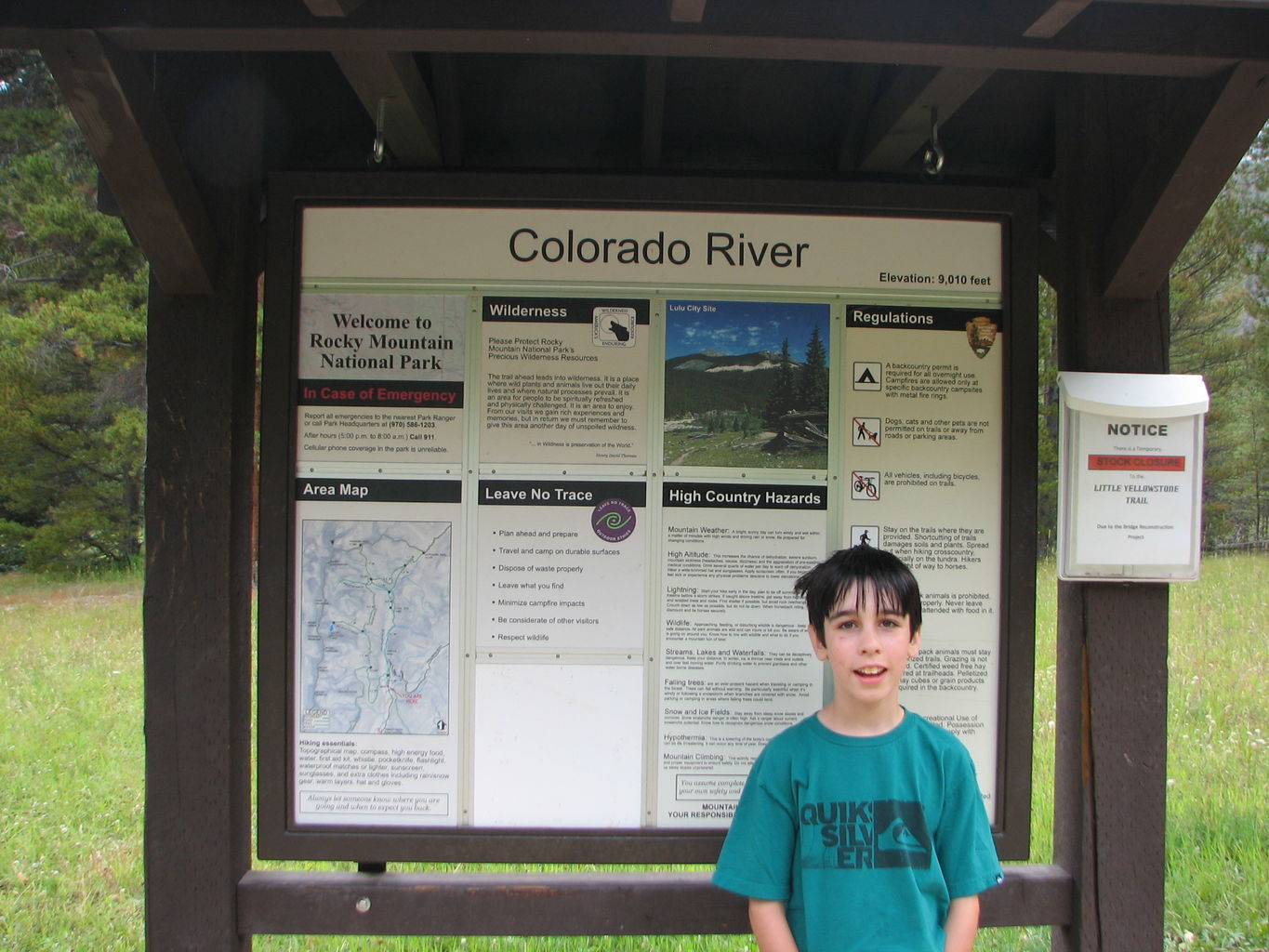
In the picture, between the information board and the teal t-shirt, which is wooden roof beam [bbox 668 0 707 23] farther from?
the teal t-shirt

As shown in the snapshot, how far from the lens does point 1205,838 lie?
4.82m

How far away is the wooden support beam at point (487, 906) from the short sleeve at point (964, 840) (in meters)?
0.57

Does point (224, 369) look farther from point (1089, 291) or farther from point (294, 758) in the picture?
point (1089, 291)

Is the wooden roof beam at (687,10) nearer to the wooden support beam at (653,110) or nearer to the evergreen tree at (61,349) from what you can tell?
Result: the wooden support beam at (653,110)

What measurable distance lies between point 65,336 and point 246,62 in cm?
1144

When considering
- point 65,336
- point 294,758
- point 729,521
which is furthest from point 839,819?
point 65,336

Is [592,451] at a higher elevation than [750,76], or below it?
below

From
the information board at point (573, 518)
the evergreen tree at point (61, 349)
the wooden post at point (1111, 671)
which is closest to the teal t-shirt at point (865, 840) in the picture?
the information board at point (573, 518)

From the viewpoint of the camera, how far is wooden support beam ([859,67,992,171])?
2270 millimetres

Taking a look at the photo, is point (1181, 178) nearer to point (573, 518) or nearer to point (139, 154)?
point (573, 518)

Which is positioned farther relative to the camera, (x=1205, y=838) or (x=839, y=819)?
(x=1205, y=838)

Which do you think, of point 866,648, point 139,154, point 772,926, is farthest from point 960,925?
point 139,154

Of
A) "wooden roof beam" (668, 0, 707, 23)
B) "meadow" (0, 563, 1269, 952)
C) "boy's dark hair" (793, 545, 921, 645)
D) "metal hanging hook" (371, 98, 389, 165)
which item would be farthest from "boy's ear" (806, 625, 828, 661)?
"meadow" (0, 563, 1269, 952)

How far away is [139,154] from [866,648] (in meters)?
2.02
